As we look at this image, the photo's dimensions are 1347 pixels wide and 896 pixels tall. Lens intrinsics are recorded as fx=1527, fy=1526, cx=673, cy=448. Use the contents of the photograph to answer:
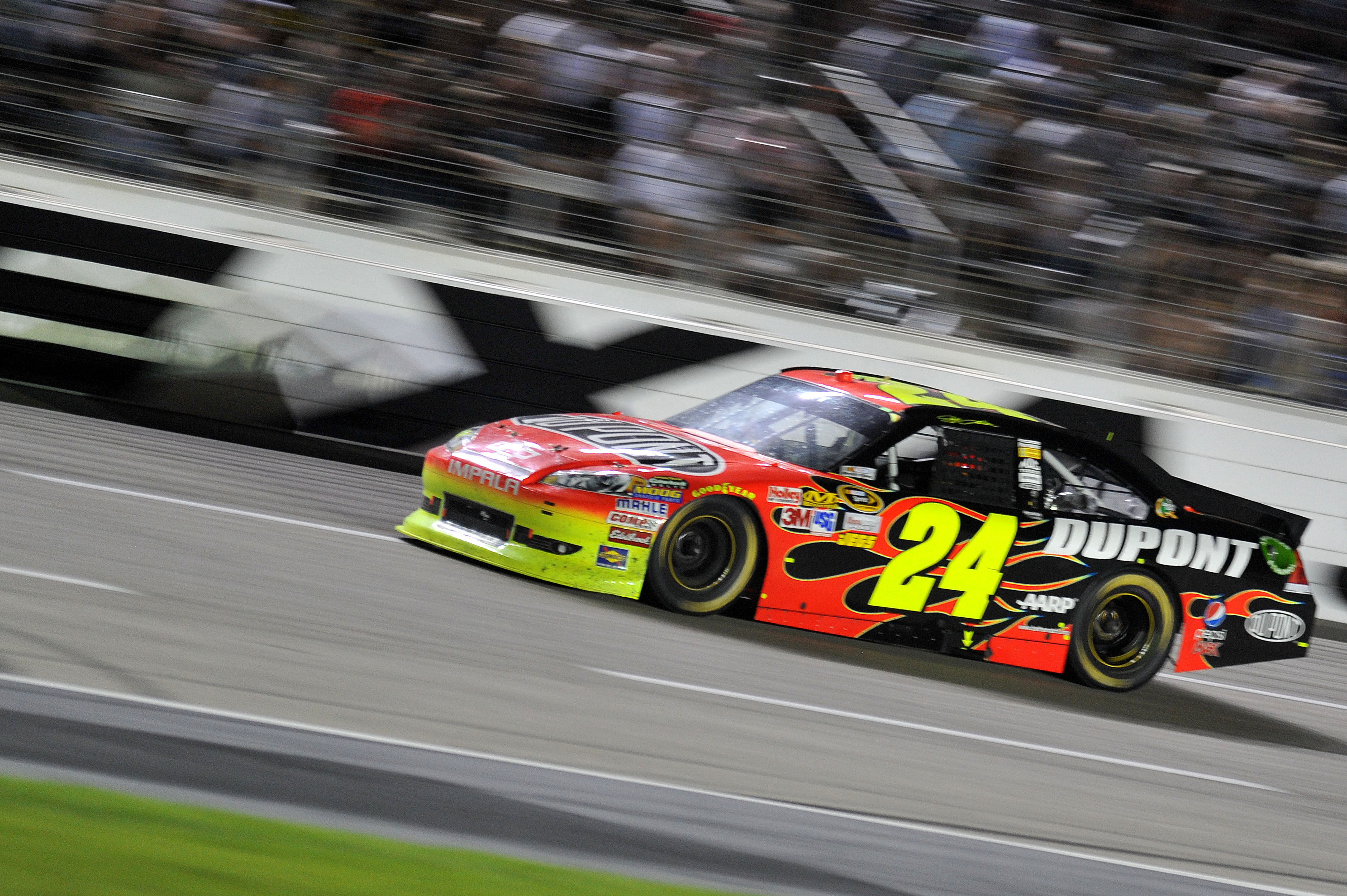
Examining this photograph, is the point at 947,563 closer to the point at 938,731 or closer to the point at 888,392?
the point at 888,392

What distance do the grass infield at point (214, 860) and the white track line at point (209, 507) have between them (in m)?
3.89

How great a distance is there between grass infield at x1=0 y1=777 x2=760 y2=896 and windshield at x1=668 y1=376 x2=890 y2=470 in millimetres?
3660

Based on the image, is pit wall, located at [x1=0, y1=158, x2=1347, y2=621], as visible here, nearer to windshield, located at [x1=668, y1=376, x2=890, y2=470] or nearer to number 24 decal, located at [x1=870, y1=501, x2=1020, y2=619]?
windshield, located at [x1=668, y1=376, x2=890, y2=470]

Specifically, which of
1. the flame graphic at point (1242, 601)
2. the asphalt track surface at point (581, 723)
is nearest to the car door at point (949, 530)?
the asphalt track surface at point (581, 723)

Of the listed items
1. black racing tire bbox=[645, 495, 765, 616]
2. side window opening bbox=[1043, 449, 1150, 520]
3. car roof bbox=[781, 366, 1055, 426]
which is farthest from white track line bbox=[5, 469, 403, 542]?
side window opening bbox=[1043, 449, 1150, 520]

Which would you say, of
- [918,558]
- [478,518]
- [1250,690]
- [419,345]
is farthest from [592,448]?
[1250,690]

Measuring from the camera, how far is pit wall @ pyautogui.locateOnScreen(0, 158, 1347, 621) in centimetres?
900

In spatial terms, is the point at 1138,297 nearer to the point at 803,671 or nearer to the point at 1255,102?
the point at 1255,102

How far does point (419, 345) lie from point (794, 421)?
2885 millimetres

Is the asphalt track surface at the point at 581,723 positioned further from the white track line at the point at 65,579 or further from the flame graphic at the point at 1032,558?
the flame graphic at the point at 1032,558

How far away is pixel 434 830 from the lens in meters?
3.82

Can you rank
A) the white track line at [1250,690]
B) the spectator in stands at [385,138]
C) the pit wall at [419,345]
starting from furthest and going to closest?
the spectator in stands at [385,138]
the pit wall at [419,345]
the white track line at [1250,690]

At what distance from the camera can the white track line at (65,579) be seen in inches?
217

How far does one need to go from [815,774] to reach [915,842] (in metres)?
0.57
